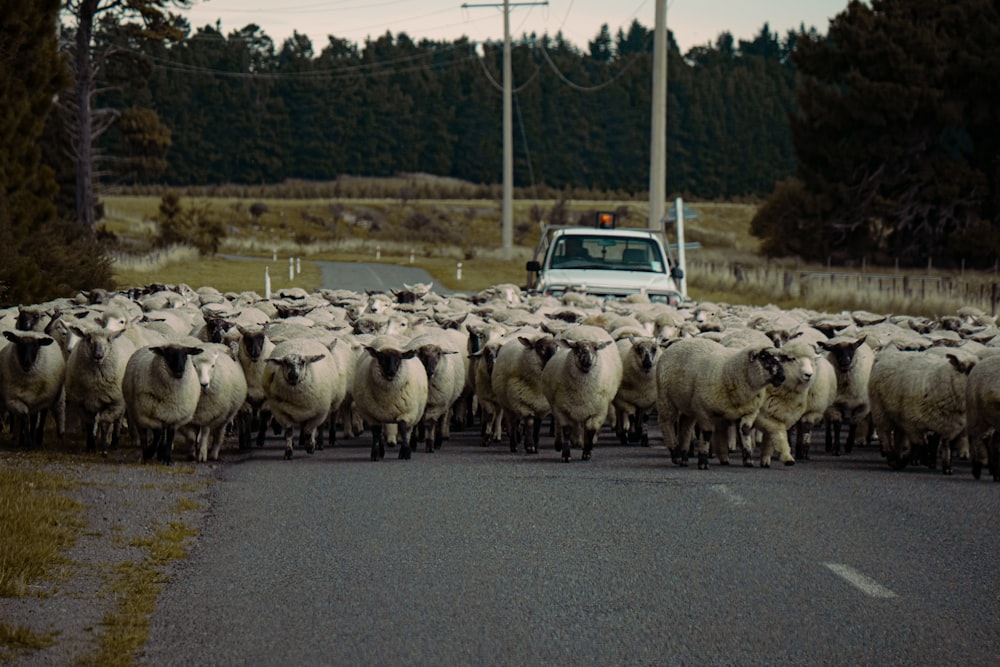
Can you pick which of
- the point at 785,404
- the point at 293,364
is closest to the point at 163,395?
the point at 293,364

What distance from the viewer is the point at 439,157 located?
155 meters

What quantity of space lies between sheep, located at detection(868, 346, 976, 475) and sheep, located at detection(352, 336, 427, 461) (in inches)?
180

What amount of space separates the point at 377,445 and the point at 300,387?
3.36 feet

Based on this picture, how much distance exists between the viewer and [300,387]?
14328 millimetres

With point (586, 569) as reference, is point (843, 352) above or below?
above

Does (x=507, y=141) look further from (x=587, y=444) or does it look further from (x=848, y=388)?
(x=587, y=444)

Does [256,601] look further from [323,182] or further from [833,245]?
[323,182]

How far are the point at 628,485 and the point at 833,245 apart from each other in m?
44.4

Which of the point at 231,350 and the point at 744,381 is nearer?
the point at 744,381

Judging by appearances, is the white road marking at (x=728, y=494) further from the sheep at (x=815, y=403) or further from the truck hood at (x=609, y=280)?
the truck hood at (x=609, y=280)

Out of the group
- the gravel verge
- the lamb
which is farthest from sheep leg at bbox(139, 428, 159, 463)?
the lamb

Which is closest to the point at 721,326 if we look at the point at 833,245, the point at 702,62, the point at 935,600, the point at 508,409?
the point at 508,409

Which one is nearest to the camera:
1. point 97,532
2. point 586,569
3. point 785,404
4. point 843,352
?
point 586,569

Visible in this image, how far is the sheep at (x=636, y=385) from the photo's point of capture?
14898 mm
